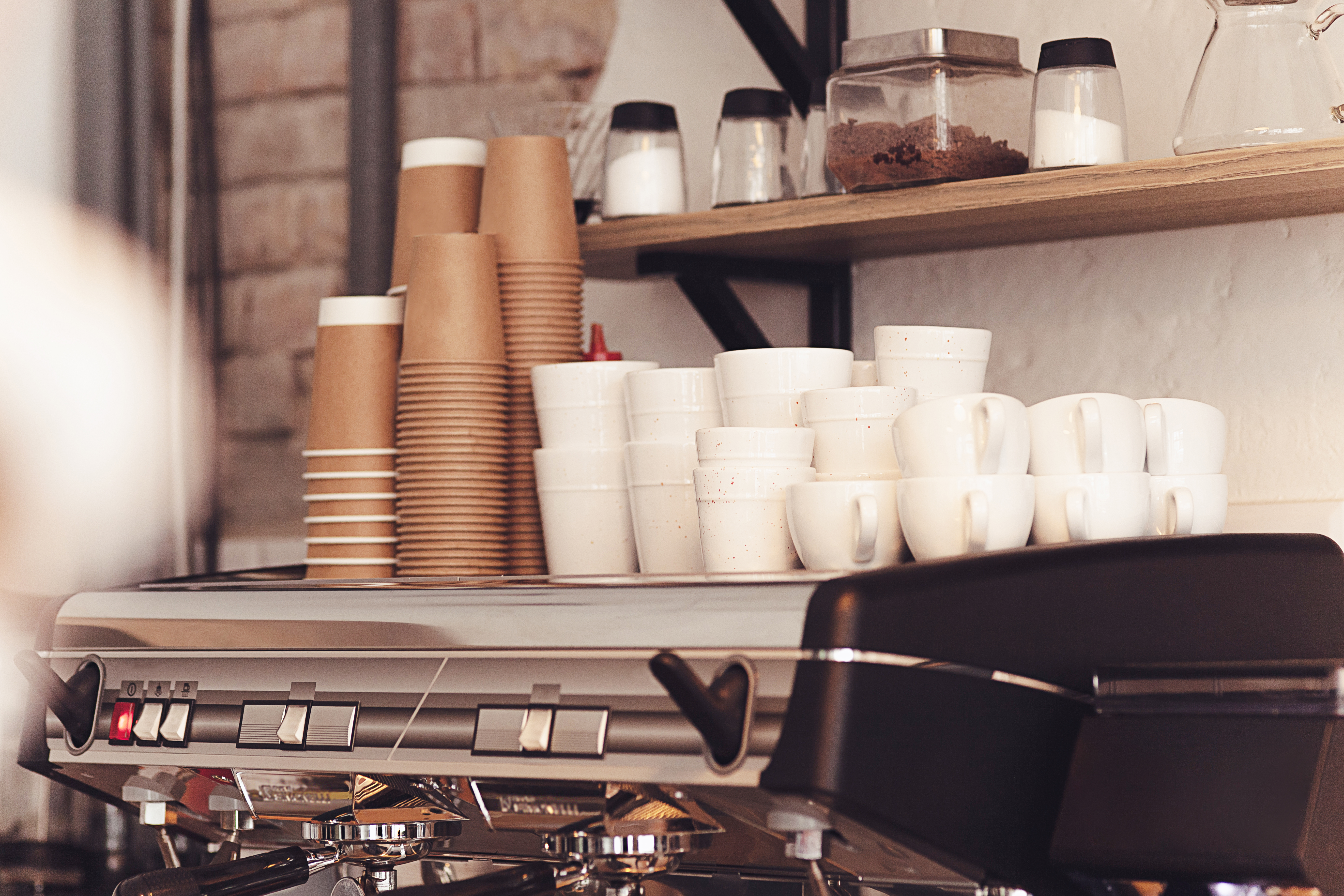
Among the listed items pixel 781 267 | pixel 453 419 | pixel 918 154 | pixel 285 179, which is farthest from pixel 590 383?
pixel 285 179

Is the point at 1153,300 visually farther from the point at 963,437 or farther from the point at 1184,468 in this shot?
the point at 963,437

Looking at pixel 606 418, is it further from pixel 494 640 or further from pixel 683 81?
pixel 683 81

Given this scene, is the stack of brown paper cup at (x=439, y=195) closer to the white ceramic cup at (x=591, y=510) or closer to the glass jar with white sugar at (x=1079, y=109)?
the white ceramic cup at (x=591, y=510)

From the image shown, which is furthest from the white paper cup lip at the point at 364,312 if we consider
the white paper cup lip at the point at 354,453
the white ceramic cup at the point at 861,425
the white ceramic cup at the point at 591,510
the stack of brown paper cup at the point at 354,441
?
the white ceramic cup at the point at 861,425

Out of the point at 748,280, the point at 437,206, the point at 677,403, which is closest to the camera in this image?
the point at 677,403

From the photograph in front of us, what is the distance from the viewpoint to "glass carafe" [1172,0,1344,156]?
1069 millimetres

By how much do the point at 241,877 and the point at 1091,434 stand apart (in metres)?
0.58

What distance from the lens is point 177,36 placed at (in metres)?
1.86

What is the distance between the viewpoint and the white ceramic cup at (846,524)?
851mm

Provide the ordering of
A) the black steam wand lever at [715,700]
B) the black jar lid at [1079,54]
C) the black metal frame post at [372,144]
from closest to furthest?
the black steam wand lever at [715,700] → the black jar lid at [1079,54] → the black metal frame post at [372,144]

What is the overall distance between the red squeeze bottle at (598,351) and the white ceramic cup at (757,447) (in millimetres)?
264

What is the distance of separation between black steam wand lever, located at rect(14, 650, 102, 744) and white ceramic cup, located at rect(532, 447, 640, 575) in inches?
12.9

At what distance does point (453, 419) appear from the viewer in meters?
1.14

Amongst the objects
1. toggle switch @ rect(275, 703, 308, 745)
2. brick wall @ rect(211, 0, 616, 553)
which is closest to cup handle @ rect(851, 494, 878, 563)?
toggle switch @ rect(275, 703, 308, 745)
